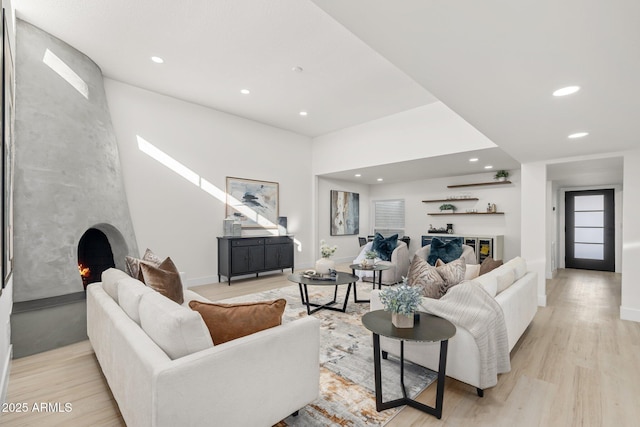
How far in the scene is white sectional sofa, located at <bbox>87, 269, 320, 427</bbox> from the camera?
1296 mm

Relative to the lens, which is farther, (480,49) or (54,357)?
(54,357)

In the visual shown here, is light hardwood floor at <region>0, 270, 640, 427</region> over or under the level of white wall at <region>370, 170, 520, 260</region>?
under

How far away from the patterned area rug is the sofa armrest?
20 centimetres

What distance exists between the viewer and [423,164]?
604cm

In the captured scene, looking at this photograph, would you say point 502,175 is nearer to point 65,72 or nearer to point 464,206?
point 464,206

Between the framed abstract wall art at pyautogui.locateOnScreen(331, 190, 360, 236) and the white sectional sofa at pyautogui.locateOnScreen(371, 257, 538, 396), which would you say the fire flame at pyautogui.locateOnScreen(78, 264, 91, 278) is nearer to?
the white sectional sofa at pyautogui.locateOnScreen(371, 257, 538, 396)

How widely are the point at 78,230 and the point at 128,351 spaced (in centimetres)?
245

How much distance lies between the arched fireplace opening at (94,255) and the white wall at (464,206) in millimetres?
6861

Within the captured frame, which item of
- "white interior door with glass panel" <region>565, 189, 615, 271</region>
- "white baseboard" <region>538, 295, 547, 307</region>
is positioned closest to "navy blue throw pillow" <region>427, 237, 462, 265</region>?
"white baseboard" <region>538, 295, 547, 307</region>

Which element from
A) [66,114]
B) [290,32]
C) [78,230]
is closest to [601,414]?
[290,32]

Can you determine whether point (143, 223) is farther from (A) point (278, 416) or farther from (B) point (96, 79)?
(A) point (278, 416)

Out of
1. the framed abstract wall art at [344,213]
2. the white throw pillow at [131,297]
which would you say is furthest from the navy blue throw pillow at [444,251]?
the white throw pillow at [131,297]

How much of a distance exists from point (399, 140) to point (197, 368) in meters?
5.36

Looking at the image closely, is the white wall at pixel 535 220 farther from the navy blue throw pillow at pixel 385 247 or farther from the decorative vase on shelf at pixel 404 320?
the decorative vase on shelf at pixel 404 320
